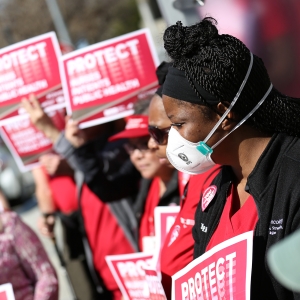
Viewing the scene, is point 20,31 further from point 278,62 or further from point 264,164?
point 264,164

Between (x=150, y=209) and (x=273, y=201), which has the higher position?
(x=273, y=201)

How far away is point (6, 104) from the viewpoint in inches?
160

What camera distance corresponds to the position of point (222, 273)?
200cm

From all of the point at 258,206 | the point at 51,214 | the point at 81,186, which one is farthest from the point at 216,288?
the point at 51,214

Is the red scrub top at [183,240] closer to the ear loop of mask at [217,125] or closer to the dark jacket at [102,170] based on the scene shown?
the ear loop of mask at [217,125]

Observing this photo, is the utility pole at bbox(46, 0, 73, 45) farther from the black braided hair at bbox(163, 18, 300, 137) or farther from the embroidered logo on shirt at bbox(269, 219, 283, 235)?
the embroidered logo on shirt at bbox(269, 219, 283, 235)

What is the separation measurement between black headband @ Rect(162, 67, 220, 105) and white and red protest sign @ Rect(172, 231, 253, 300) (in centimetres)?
51

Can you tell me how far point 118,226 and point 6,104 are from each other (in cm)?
126

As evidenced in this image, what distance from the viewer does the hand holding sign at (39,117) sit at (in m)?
Result: 4.02

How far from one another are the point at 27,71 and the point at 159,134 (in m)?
1.30

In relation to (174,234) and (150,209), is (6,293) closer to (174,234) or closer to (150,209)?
(174,234)

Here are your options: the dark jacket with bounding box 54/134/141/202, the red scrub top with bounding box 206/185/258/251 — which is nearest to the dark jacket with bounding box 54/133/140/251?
the dark jacket with bounding box 54/134/141/202

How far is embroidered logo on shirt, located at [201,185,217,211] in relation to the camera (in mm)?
2322

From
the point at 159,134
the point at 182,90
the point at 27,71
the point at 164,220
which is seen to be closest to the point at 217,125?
the point at 182,90
